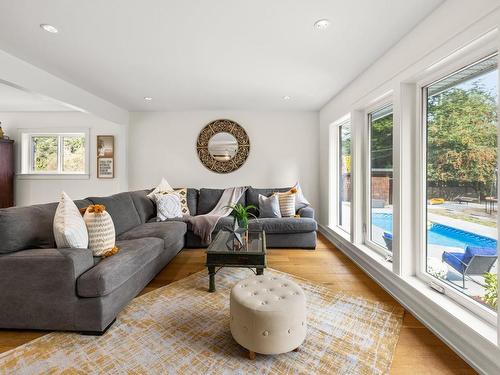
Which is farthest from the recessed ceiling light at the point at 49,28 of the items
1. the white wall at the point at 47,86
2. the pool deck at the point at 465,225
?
the pool deck at the point at 465,225

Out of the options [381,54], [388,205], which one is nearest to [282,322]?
[388,205]

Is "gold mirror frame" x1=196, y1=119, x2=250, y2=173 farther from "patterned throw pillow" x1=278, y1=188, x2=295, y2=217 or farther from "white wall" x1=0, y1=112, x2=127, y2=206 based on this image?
"white wall" x1=0, y1=112, x2=127, y2=206

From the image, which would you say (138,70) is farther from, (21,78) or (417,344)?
(417,344)

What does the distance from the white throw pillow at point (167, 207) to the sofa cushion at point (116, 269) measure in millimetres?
1465

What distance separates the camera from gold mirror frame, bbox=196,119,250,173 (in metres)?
4.99

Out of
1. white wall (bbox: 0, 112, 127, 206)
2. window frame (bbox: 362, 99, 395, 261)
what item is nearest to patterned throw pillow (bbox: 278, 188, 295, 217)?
window frame (bbox: 362, 99, 395, 261)

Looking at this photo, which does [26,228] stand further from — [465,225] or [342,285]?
[465,225]

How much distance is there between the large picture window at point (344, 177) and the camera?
13.3ft

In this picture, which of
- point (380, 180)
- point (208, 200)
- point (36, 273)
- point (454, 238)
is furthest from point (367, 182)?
point (36, 273)

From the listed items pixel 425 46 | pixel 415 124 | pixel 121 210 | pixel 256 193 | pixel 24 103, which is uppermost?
pixel 24 103

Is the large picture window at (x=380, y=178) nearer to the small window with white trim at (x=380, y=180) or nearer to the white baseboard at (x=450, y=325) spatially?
the small window with white trim at (x=380, y=180)

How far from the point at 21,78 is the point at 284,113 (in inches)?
156

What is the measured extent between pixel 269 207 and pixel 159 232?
1.85 metres

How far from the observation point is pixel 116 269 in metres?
1.89
